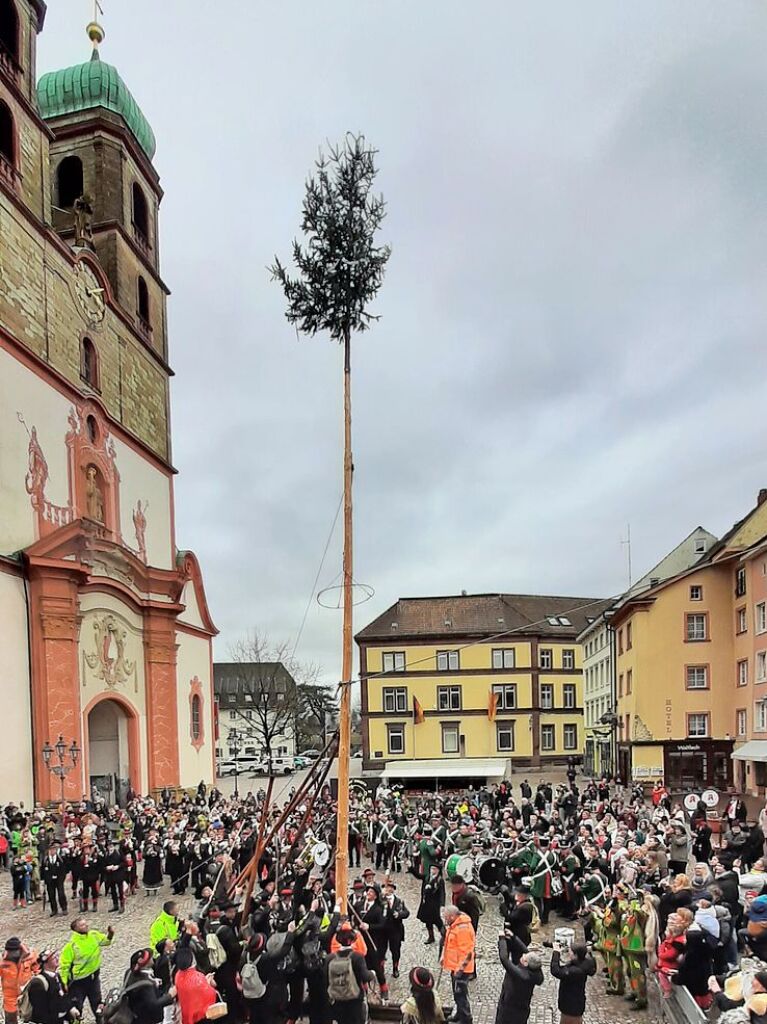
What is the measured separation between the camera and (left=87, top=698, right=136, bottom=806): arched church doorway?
115 ft

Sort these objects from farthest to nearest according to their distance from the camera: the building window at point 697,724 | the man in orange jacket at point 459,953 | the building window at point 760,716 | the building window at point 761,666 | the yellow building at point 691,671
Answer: the building window at point 697,724 → the yellow building at point 691,671 → the building window at point 761,666 → the building window at point 760,716 → the man in orange jacket at point 459,953

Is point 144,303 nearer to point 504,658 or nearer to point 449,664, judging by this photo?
point 449,664

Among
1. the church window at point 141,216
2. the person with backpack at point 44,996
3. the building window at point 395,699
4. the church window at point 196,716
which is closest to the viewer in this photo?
the person with backpack at point 44,996

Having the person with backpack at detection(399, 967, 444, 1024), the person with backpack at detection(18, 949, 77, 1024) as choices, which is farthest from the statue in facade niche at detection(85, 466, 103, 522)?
the person with backpack at detection(399, 967, 444, 1024)

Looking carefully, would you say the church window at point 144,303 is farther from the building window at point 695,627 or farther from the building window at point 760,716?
the building window at point 760,716

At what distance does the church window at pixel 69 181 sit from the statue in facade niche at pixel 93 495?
14.9 meters

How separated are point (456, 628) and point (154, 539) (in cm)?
2597

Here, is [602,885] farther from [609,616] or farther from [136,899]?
[609,616]

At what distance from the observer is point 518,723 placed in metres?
58.1

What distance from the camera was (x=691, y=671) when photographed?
39594 mm

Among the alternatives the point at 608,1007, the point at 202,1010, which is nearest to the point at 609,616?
the point at 608,1007

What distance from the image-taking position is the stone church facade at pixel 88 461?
95.0 feet

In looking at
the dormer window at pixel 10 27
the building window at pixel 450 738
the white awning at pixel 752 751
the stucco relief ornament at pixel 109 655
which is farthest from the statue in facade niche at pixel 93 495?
the building window at pixel 450 738

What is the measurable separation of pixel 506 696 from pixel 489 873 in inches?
1603
